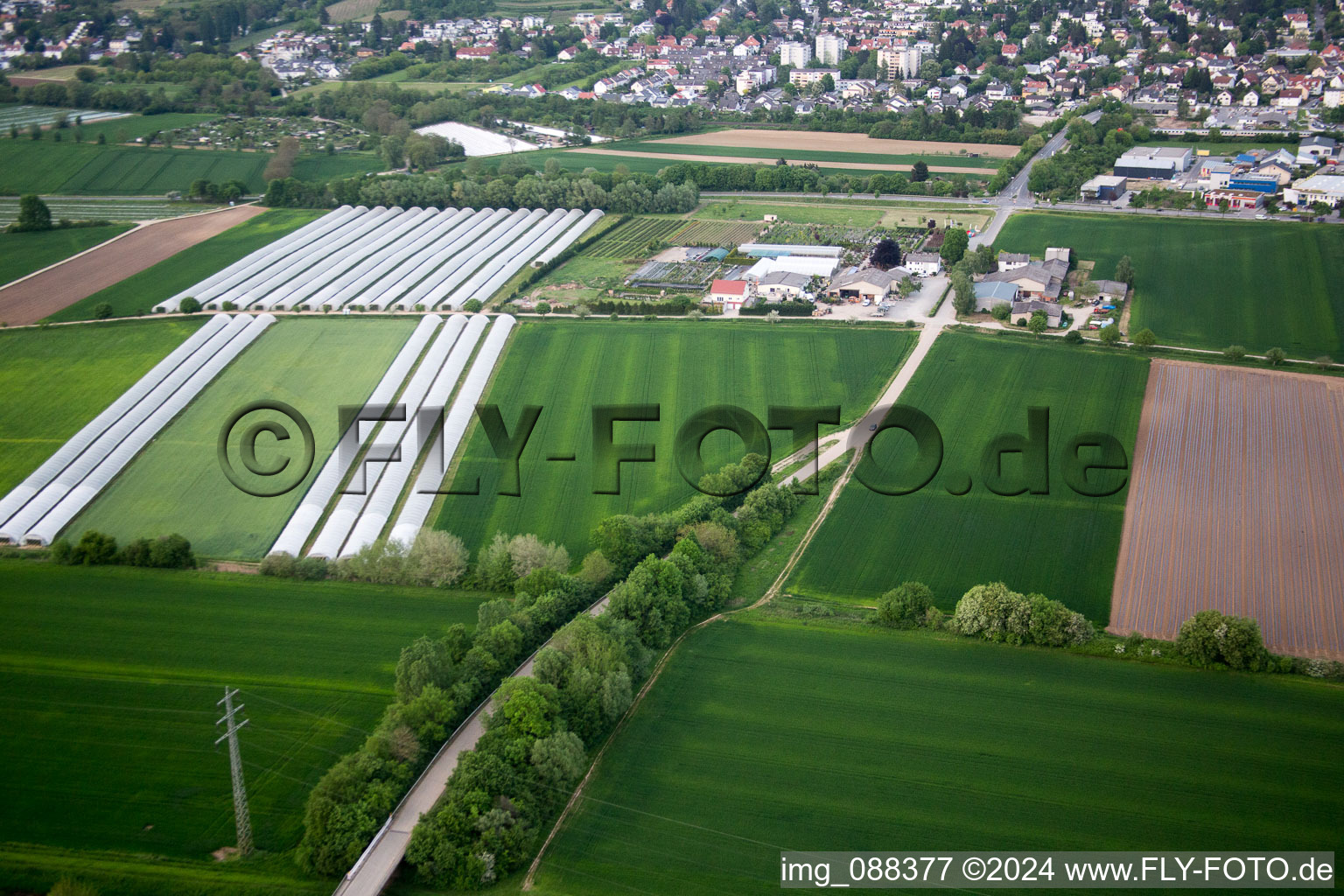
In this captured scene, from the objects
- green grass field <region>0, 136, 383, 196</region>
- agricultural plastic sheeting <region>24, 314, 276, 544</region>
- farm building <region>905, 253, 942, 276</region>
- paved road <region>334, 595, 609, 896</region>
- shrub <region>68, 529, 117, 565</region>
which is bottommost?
paved road <region>334, 595, 609, 896</region>

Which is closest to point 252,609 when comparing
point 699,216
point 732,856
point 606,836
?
point 606,836

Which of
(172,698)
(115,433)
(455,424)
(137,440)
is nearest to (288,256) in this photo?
(115,433)

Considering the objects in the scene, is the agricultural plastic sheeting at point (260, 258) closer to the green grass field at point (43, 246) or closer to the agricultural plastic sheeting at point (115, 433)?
the agricultural plastic sheeting at point (115, 433)

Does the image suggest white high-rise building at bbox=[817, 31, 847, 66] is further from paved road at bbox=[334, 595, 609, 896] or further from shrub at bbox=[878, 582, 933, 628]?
paved road at bbox=[334, 595, 609, 896]

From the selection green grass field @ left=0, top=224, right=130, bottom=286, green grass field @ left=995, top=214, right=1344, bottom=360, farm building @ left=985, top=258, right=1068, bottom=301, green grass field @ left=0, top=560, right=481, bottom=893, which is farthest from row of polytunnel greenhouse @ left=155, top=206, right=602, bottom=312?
green grass field @ left=995, top=214, right=1344, bottom=360

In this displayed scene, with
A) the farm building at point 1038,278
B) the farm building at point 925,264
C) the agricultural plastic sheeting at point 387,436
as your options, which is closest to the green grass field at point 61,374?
the agricultural plastic sheeting at point 387,436
